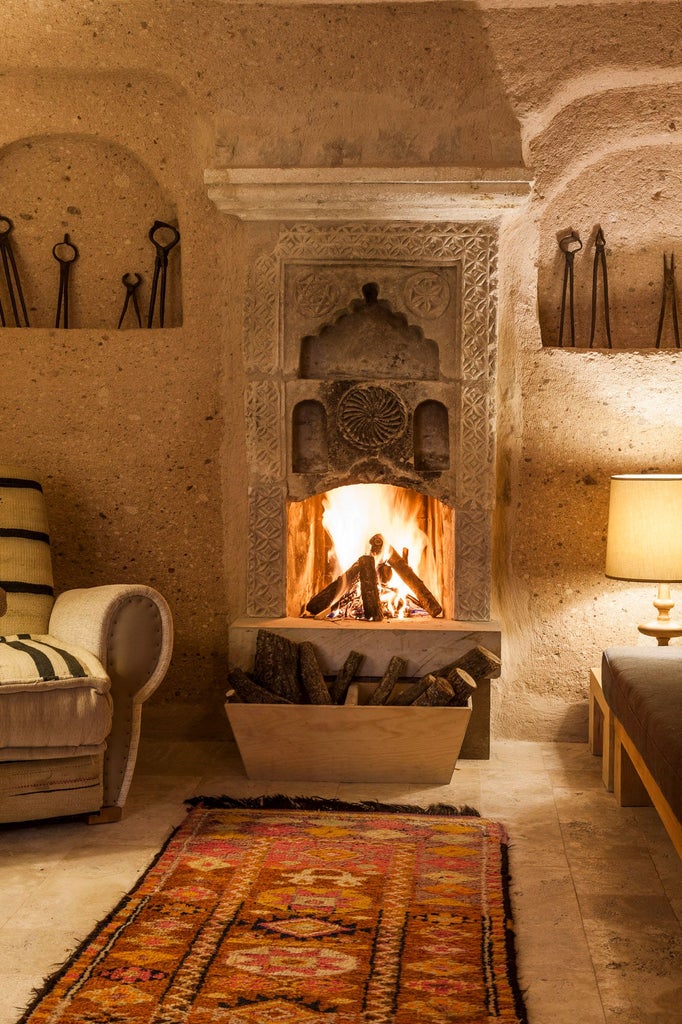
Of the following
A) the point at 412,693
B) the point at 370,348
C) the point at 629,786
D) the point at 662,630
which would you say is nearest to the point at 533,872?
the point at 629,786

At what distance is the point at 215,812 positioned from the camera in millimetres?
3312

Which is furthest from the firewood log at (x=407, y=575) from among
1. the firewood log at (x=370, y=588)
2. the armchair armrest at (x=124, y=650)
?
the armchair armrest at (x=124, y=650)

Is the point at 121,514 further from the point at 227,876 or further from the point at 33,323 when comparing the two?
the point at 227,876

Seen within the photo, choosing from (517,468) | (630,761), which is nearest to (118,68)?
(517,468)

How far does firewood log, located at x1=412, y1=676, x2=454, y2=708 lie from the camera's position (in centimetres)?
353

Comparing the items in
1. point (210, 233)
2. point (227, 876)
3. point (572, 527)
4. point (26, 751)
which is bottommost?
point (227, 876)

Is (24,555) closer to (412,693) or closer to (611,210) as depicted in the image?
(412,693)

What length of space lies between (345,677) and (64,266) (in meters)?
1.91

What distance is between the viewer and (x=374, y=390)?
13.0 feet

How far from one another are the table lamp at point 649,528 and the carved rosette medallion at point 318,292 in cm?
120

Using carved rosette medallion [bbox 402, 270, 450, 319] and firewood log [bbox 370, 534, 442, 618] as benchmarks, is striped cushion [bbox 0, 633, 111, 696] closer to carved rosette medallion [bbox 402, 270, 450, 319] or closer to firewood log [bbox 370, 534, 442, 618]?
firewood log [bbox 370, 534, 442, 618]

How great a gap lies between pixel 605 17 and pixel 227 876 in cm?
310

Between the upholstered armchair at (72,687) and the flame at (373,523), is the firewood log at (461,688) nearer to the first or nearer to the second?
the flame at (373,523)

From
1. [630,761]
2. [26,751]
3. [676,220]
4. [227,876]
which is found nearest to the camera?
[227,876]
